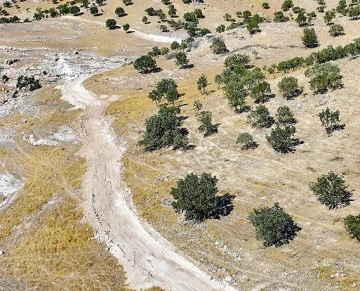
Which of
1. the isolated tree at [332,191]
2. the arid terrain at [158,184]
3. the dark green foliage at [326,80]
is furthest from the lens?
the dark green foliage at [326,80]

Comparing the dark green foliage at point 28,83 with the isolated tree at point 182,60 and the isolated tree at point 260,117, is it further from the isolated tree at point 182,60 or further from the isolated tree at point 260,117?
the isolated tree at point 260,117

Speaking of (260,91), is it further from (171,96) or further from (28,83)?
(28,83)

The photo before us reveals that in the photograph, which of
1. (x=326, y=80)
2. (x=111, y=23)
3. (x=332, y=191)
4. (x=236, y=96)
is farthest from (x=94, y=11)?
(x=332, y=191)

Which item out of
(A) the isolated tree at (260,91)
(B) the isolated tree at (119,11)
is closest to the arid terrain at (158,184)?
(A) the isolated tree at (260,91)

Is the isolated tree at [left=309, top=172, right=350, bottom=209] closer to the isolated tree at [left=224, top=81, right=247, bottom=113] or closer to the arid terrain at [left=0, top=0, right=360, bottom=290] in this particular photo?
the arid terrain at [left=0, top=0, right=360, bottom=290]

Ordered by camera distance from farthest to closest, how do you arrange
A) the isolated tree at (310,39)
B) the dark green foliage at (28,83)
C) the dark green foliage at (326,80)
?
the dark green foliage at (28,83) → the isolated tree at (310,39) → the dark green foliage at (326,80)

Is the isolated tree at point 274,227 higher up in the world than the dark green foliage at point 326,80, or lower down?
lower down
